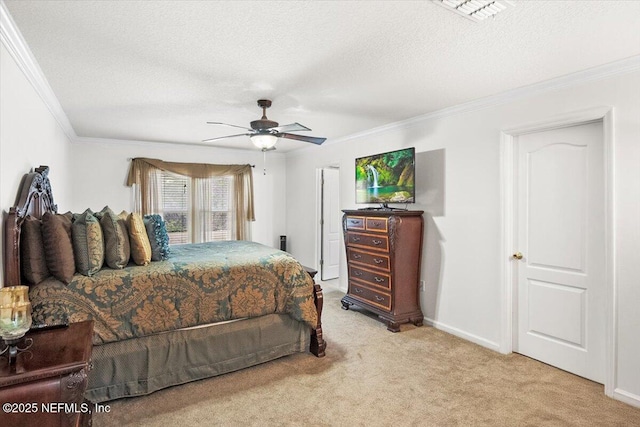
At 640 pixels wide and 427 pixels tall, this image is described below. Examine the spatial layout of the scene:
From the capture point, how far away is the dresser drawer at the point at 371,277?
4.11 meters

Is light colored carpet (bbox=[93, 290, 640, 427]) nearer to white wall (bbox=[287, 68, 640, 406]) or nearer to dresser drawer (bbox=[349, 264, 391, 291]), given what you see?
white wall (bbox=[287, 68, 640, 406])

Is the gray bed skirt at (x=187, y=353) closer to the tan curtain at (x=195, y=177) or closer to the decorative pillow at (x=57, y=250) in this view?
the decorative pillow at (x=57, y=250)

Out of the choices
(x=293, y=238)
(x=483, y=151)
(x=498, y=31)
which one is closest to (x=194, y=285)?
(x=498, y=31)

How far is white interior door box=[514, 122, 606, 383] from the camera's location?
285 centimetres

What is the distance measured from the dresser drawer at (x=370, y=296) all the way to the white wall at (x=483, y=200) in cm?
51

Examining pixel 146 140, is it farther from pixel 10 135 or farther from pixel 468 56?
pixel 468 56

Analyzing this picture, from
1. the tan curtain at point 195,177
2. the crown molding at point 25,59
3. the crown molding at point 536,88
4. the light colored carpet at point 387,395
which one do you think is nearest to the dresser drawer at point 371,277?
the light colored carpet at point 387,395

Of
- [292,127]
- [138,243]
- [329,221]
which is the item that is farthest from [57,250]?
[329,221]

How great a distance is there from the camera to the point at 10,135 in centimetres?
223

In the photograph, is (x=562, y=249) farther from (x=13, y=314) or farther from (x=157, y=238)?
(x=13, y=314)

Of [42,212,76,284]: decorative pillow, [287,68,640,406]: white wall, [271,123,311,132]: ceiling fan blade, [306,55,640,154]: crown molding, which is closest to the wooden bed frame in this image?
[42,212,76,284]: decorative pillow

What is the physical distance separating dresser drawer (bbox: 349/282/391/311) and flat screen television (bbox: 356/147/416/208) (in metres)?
1.10

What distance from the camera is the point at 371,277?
4340 millimetres

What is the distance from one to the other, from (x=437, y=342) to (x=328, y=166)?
3.38 metres
